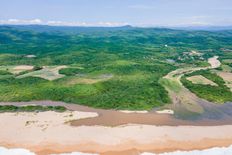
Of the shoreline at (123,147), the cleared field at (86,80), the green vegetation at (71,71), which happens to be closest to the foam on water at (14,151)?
the shoreline at (123,147)

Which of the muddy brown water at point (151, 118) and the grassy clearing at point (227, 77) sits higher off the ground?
the grassy clearing at point (227, 77)

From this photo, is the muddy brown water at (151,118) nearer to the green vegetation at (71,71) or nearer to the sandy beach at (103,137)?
the sandy beach at (103,137)

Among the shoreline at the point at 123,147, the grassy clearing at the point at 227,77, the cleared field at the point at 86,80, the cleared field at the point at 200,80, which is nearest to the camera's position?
the shoreline at the point at 123,147

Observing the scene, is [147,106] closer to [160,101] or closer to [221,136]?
[160,101]

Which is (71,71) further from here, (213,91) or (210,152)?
(210,152)

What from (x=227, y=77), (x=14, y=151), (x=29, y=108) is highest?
(x=227, y=77)

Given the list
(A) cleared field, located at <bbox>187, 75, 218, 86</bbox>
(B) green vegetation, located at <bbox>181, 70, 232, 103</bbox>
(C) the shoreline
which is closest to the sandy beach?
(C) the shoreline

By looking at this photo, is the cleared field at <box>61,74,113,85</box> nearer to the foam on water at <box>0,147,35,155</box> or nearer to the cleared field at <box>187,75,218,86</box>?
the cleared field at <box>187,75,218,86</box>

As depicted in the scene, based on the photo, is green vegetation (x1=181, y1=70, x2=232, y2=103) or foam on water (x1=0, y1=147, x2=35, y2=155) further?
green vegetation (x1=181, y1=70, x2=232, y2=103)

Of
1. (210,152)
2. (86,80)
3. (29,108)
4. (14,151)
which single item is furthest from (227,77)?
(14,151)
